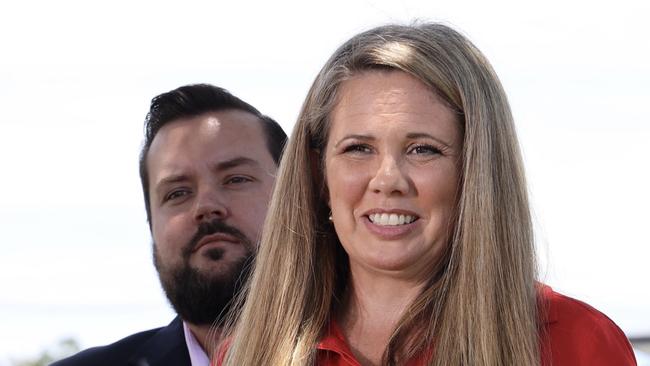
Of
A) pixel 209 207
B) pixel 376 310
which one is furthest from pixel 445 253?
pixel 209 207

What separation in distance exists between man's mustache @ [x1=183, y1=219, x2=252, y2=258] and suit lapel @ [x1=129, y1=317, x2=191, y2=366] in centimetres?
28

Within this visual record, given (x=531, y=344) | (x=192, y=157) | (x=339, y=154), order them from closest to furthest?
(x=531, y=344), (x=339, y=154), (x=192, y=157)

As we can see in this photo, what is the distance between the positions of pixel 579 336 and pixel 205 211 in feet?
5.52

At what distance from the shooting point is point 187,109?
4469 millimetres

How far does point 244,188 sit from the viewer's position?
4324 millimetres

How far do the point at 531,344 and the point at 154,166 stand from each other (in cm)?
190

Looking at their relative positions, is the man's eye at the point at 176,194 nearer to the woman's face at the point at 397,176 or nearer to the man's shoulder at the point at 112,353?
the man's shoulder at the point at 112,353

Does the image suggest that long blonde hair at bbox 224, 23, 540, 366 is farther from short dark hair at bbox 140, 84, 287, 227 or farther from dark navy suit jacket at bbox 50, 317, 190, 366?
short dark hair at bbox 140, 84, 287, 227

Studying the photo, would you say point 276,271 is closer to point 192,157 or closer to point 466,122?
point 466,122

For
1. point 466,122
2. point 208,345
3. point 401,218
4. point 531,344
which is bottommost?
point 208,345

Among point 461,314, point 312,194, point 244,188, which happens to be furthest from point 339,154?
point 244,188

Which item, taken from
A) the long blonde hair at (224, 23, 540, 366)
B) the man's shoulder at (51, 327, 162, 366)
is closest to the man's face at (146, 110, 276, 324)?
the man's shoulder at (51, 327, 162, 366)

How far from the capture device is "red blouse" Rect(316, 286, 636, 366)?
280 centimetres

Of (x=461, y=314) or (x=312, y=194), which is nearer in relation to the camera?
(x=461, y=314)
